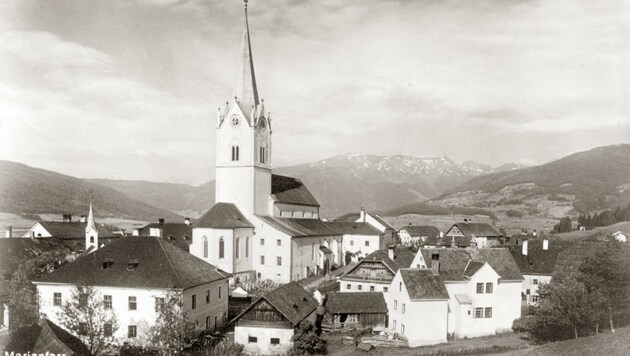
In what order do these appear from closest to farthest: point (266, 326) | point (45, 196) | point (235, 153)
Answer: point (266, 326) → point (235, 153) → point (45, 196)

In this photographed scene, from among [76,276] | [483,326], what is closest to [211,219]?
[76,276]

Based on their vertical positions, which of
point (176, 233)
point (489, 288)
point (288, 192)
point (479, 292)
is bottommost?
point (479, 292)

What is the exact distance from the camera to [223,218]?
60.2m

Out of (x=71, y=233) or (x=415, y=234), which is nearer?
(x=71, y=233)

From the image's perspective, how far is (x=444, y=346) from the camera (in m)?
36.4

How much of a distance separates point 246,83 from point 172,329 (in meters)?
44.7

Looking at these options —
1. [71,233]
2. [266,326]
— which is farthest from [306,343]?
[71,233]

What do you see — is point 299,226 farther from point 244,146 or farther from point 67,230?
point 67,230

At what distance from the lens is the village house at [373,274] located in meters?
47.6

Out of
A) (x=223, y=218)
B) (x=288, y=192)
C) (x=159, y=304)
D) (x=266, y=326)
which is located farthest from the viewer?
(x=288, y=192)

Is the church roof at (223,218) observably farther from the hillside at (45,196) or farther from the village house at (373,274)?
the hillside at (45,196)

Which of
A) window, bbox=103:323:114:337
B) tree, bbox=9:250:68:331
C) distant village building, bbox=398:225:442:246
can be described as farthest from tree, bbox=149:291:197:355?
distant village building, bbox=398:225:442:246

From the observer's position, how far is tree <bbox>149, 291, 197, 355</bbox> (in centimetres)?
2905

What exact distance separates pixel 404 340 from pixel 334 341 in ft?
18.8
